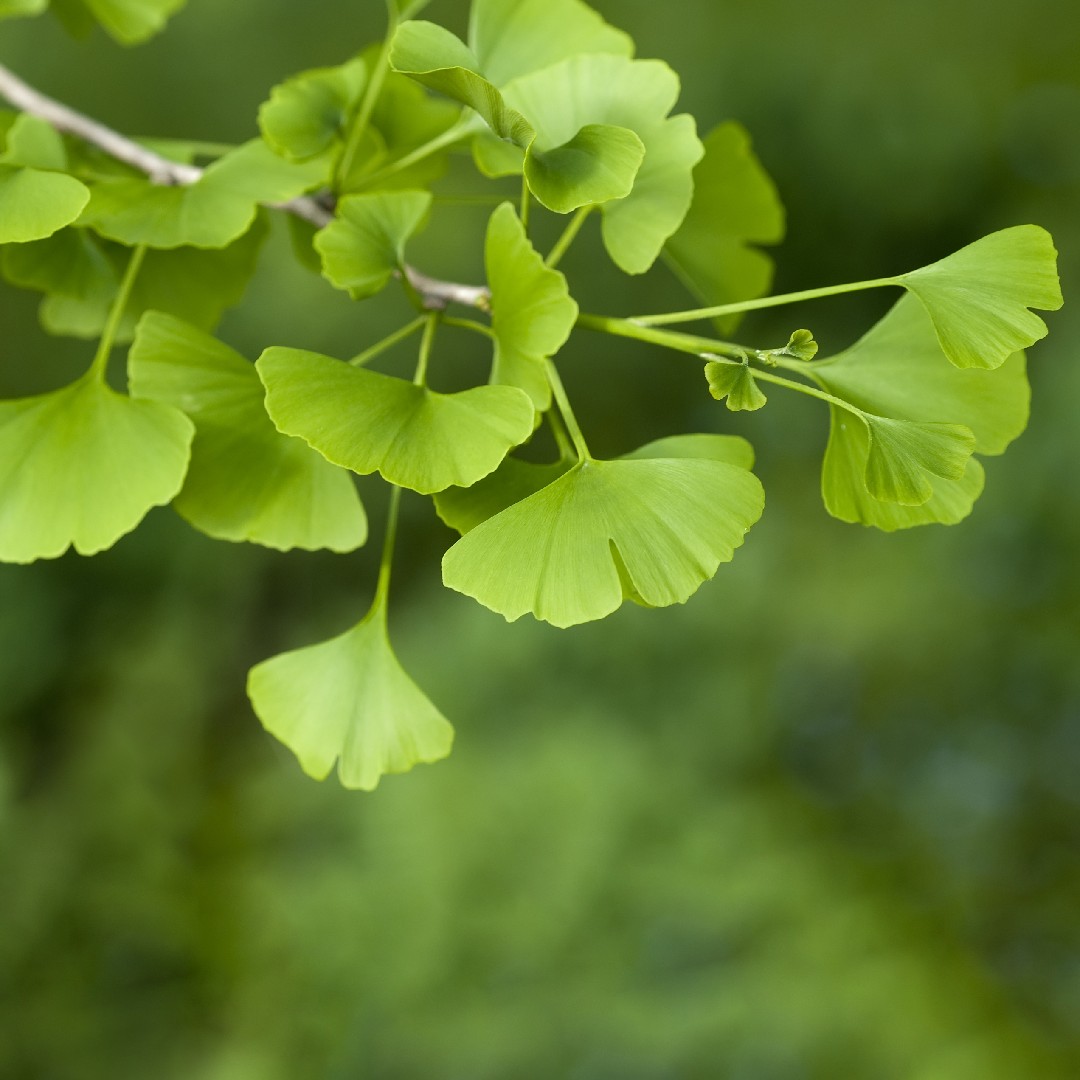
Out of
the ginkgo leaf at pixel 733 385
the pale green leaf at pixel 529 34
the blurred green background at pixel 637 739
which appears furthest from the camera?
the blurred green background at pixel 637 739

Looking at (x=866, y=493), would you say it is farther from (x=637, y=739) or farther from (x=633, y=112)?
(x=637, y=739)

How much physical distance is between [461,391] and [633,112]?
113 mm

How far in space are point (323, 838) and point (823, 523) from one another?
2.96ft

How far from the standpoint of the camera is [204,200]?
0.38 m

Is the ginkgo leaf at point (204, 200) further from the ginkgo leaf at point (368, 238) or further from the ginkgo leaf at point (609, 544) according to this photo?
the ginkgo leaf at point (609, 544)

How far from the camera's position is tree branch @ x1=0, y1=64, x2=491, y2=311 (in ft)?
1.28

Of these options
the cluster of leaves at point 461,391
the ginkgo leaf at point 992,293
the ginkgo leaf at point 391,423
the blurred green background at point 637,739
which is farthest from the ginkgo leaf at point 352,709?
the blurred green background at point 637,739

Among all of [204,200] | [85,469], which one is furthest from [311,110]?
[85,469]

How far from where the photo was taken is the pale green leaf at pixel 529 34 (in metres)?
0.41

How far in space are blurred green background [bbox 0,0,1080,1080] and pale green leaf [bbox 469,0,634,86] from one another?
41.3 inches

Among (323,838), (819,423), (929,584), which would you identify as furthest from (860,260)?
(323,838)

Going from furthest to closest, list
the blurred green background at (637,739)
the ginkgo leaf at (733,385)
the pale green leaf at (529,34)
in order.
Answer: the blurred green background at (637,739)
the pale green leaf at (529,34)
the ginkgo leaf at (733,385)

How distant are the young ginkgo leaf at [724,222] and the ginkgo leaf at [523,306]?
5.7 inches

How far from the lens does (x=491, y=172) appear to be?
1.27 ft
